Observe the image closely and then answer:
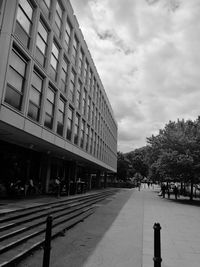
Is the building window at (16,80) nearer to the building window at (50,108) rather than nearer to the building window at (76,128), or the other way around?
the building window at (50,108)

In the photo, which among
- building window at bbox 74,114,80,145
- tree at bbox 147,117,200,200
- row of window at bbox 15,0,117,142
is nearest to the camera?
row of window at bbox 15,0,117,142

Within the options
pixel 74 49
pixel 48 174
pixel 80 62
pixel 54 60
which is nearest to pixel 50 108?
pixel 54 60

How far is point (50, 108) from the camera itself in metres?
16.5

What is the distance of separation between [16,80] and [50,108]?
4752 mm

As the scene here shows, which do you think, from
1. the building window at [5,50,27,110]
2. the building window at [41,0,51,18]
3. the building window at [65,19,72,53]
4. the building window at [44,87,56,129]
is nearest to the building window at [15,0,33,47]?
the building window at [5,50,27,110]

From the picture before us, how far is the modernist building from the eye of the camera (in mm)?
11227

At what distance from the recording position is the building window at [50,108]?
15.9 metres

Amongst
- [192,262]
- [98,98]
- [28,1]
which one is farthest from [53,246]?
[98,98]

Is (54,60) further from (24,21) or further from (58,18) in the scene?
(24,21)

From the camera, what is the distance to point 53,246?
7055 millimetres

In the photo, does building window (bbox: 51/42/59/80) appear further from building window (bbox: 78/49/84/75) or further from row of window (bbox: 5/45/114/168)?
building window (bbox: 78/49/84/75)

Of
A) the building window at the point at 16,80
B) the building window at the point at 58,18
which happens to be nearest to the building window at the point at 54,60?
the building window at the point at 58,18

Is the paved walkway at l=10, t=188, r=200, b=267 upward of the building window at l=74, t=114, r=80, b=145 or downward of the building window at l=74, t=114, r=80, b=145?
downward

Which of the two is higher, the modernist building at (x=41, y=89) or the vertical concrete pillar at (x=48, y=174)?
the modernist building at (x=41, y=89)
